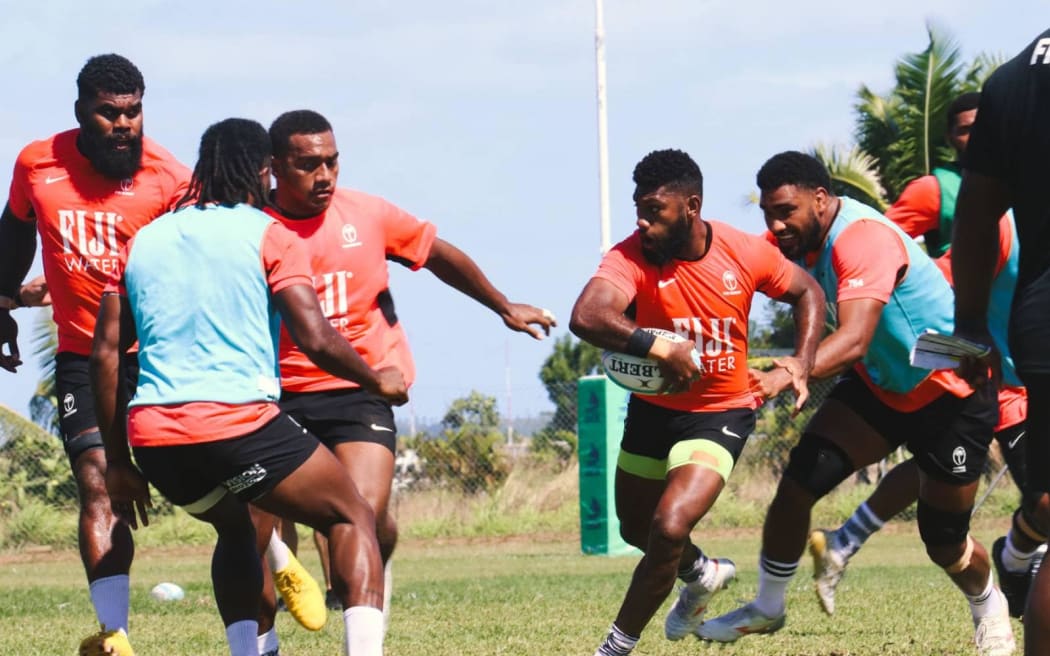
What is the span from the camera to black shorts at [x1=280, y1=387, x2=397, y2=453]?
6.93 m

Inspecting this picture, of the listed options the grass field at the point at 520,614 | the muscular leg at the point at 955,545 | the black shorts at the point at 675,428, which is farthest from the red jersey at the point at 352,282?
the muscular leg at the point at 955,545

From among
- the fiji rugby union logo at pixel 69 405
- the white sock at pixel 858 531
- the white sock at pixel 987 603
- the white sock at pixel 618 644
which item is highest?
the fiji rugby union logo at pixel 69 405

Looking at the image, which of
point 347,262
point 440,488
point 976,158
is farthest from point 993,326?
point 440,488

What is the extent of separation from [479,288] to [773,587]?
2.10 m

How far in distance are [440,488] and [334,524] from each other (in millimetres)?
17682

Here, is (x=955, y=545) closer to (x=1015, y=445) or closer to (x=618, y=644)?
(x=1015, y=445)

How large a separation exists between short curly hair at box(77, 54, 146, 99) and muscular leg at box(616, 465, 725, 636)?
9.69 ft

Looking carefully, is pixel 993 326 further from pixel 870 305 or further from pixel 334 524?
pixel 334 524

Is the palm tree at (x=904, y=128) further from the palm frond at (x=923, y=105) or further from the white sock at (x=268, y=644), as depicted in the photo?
the white sock at (x=268, y=644)

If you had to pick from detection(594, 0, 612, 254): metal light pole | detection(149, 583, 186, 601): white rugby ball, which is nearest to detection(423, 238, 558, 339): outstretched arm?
detection(149, 583, 186, 601): white rugby ball

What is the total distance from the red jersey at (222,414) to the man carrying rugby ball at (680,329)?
1.89 m

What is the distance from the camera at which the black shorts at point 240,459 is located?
5418 millimetres

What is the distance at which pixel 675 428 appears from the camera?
288 inches

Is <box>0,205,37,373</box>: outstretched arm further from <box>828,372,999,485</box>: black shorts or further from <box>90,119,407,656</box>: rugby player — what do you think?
<box>828,372,999,485</box>: black shorts
